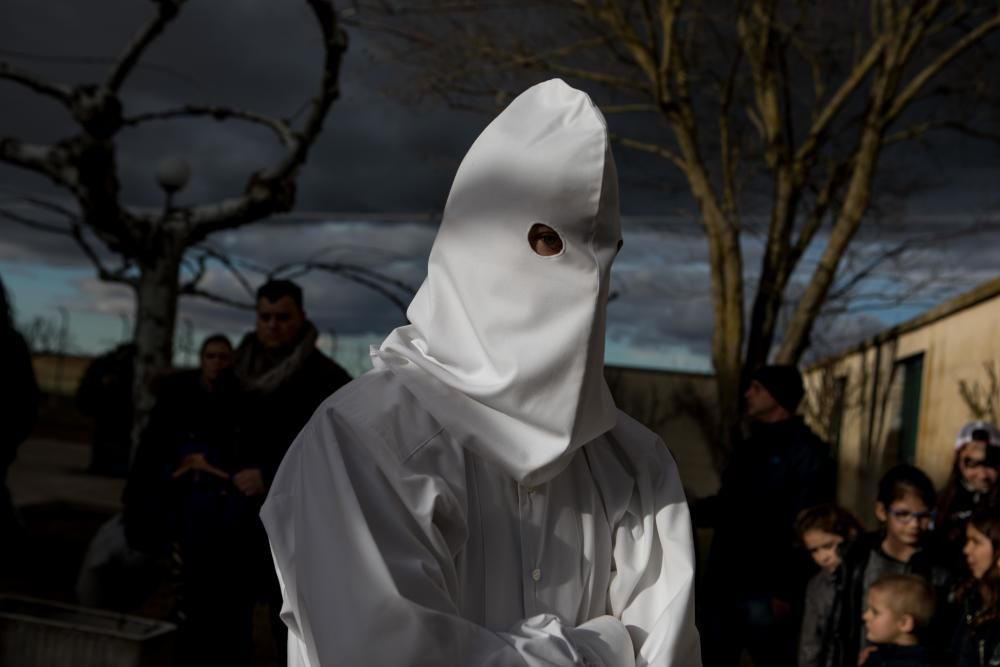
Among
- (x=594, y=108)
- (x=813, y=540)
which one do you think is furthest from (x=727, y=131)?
(x=594, y=108)

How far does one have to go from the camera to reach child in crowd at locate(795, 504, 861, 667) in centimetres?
418

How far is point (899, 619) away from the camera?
370cm

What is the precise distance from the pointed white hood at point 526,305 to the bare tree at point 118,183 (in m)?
4.82

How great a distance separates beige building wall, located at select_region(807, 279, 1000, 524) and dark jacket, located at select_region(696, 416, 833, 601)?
8.68 feet

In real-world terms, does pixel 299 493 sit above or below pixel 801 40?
below

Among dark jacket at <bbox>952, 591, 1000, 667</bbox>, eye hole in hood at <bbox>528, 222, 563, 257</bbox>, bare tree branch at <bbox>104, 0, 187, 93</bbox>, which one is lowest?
dark jacket at <bbox>952, 591, 1000, 667</bbox>

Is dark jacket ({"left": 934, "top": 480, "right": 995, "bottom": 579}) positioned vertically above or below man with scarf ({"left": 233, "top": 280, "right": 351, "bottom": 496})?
below

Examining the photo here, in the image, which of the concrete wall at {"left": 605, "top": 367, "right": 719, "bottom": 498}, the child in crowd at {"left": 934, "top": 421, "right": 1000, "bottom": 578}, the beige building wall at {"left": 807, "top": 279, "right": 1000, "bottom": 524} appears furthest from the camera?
the concrete wall at {"left": 605, "top": 367, "right": 719, "bottom": 498}

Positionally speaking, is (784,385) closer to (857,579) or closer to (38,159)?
(857,579)

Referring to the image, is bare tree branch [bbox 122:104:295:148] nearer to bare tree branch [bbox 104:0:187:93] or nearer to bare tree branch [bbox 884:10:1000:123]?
bare tree branch [bbox 104:0:187:93]

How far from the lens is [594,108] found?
6.80ft

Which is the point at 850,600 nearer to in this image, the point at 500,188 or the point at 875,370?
the point at 500,188

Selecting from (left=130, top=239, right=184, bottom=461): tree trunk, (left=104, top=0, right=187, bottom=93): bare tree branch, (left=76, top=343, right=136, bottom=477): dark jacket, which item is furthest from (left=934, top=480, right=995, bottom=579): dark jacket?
(left=76, top=343, right=136, bottom=477): dark jacket

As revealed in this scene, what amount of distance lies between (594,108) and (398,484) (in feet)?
2.72
